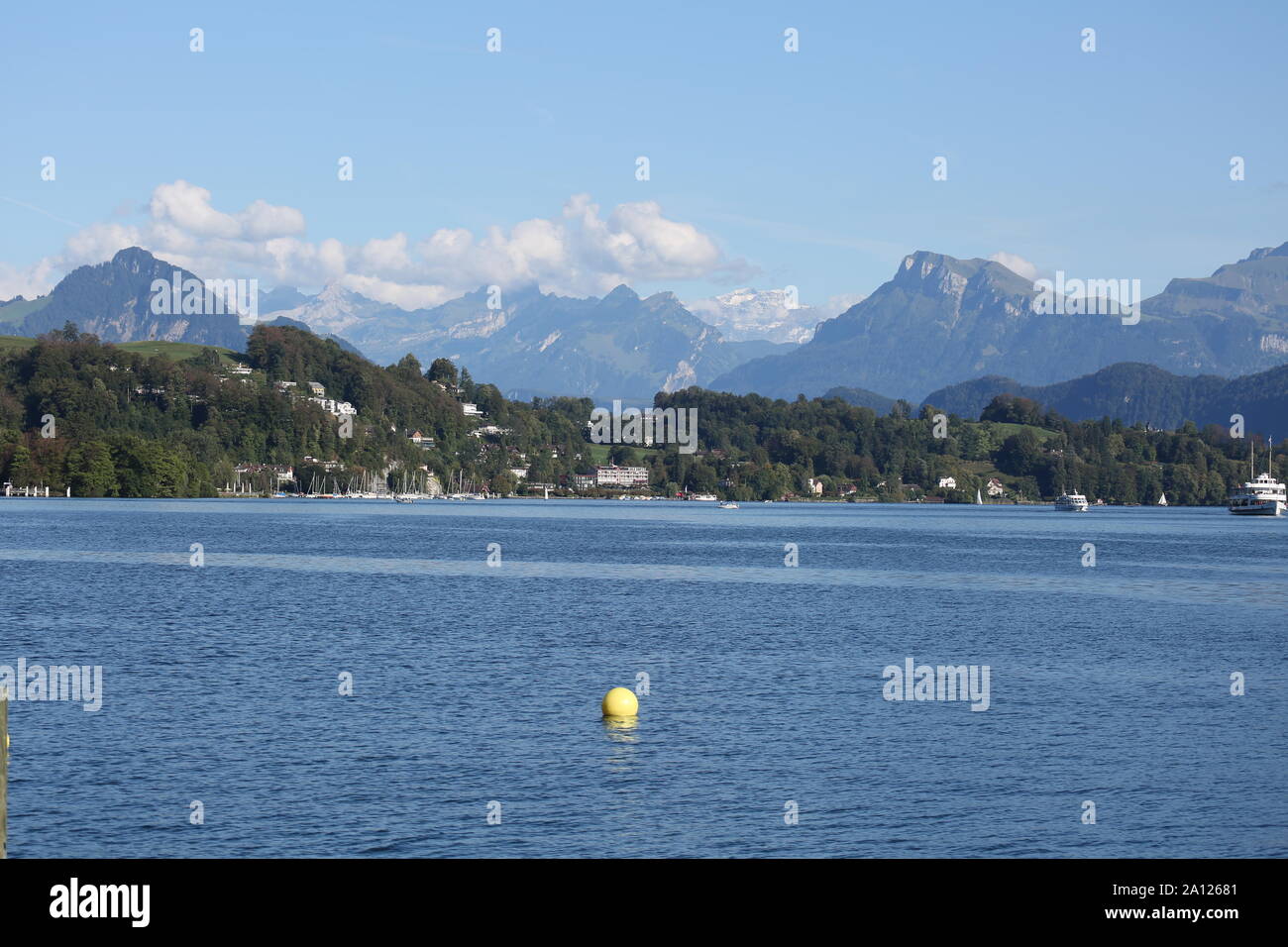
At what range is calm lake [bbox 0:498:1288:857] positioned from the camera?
29.6m

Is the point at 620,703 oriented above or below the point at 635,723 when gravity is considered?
above

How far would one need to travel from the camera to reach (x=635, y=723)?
41406 mm

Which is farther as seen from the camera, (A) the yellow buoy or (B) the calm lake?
(A) the yellow buoy

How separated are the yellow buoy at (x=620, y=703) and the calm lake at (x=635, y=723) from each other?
0.64 m

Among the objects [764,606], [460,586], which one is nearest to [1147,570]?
[764,606]

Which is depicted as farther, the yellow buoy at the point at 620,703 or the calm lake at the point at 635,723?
the yellow buoy at the point at 620,703

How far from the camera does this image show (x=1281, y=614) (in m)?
80.9

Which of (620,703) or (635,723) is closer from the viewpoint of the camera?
(635,723)

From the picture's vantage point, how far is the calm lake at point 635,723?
1167 inches

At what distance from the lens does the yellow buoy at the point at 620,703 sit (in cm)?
4203

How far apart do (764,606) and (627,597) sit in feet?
30.3

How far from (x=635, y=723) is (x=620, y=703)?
38.5 inches

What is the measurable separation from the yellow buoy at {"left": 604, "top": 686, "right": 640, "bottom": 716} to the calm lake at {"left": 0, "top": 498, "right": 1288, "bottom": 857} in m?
0.64
